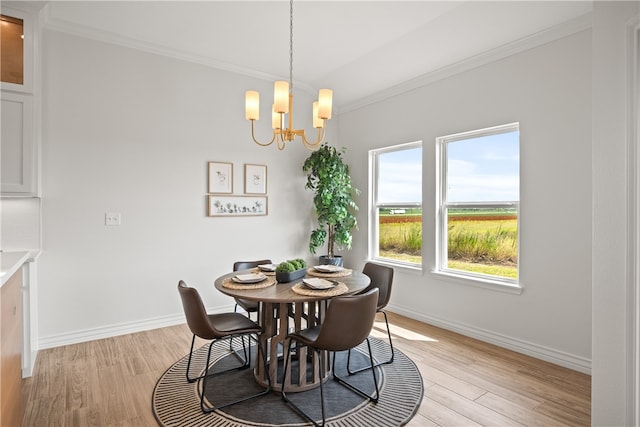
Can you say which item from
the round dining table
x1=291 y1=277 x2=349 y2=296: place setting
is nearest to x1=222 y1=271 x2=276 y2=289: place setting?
the round dining table

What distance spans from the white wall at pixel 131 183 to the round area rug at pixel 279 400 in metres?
1.24

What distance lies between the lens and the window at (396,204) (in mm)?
4129

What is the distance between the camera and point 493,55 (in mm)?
3225

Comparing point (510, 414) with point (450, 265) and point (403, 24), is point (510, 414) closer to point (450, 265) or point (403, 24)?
point (450, 265)

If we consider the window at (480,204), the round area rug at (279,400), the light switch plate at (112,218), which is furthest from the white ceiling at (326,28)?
the round area rug at (279,400)

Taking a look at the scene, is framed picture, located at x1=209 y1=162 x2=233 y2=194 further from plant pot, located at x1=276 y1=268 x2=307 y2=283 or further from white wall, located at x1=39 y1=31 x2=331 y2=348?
plant pot, located at x1=276 y1=268 x2=307 y2=283

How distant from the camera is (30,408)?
7.14ft

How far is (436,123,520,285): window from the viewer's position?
324 cm

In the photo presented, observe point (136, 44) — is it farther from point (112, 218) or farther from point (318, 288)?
point (318, 288)

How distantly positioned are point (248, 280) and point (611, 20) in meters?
2.39

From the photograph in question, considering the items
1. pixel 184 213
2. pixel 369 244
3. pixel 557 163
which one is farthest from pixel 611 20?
pixel 184 213

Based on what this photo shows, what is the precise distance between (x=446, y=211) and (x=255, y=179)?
2258mm

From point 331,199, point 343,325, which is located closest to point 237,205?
point 331,199

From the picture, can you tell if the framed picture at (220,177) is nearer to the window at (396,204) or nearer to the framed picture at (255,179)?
the framed picture at (255,179)
